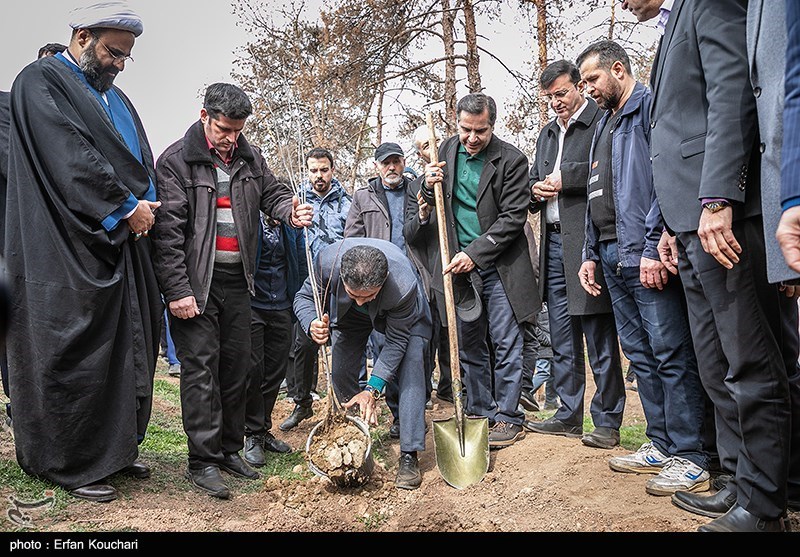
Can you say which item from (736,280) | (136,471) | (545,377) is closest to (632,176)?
(736,280)

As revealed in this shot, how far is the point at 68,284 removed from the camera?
3.24m

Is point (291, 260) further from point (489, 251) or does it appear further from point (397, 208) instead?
point (489, 251)

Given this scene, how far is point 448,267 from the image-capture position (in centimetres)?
437

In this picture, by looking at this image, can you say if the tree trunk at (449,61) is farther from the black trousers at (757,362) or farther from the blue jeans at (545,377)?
the black trousers at (757,362)

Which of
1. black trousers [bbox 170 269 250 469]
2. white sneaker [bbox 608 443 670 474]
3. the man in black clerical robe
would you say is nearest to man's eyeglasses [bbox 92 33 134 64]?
the man in black clerical robe

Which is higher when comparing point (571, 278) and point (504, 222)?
point (504, 222)

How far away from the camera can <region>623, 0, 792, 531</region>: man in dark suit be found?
8.04 ft

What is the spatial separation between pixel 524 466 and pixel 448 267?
1.32 m

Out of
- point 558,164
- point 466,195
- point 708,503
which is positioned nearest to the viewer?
point 708,503

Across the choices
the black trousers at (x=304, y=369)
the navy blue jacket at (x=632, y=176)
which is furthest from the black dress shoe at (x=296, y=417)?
the navy blue jacket at (x=632, y=176)

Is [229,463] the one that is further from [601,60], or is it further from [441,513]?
[601,60]

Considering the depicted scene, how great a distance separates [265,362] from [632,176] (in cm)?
288

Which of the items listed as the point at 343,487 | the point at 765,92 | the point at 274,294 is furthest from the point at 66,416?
the point at 765,92

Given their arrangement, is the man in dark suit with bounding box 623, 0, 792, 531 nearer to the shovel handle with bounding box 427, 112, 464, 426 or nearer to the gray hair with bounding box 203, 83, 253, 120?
the shovel handle with bounding box 427, 112, 464, 426
